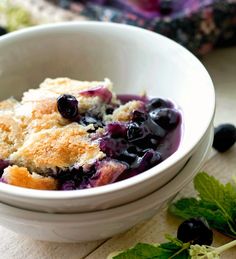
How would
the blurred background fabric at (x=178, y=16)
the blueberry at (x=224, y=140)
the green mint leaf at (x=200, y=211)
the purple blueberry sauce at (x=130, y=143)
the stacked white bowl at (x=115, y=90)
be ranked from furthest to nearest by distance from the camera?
the blurred background fabric at (x=178, y=16) → the blueberry at (x=224, y=140) → the green mint leaf at (x=200, y=211) → the purple blueberry sauce at (x=130, y=143) → the stacked white bowl at (x=115, y=90)

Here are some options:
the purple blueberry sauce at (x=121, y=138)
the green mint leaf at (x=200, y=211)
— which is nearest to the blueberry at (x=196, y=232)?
the green mint leaf at (x=200, y=211)

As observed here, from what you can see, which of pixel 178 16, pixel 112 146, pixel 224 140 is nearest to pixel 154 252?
pixel 112 146

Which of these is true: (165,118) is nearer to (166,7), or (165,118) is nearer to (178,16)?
(178,16)

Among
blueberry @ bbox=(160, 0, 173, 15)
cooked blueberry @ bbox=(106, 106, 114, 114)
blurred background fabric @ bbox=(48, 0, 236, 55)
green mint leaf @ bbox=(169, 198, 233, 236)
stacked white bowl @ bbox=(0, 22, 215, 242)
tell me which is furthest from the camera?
blueberry @ bbox=(160, 0, 173, 15)

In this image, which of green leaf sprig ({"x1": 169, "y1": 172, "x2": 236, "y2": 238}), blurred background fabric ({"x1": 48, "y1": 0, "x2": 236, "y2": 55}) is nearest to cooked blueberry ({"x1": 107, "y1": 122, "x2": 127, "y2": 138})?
green leaf sprig ({"x1": 169, "y1": 172, "x2": 236, "y2": 238})

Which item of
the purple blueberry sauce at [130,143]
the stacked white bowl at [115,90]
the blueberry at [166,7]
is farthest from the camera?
the blueberry at [166,7]

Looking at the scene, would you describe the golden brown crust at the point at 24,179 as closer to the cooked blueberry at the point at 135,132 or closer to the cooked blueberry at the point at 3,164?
the cooked blueberry at the point at 3,164

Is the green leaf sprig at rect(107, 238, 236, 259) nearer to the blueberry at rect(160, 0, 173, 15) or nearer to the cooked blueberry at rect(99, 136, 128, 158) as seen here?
the cooked blueberry at rect(99, 136, 128, 158)
